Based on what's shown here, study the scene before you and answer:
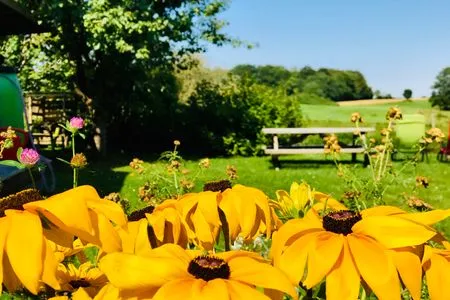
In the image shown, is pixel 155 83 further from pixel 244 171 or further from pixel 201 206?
pixel 201 206

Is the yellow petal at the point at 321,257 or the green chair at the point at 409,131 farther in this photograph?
the green chair at the point at 409,131

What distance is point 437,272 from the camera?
0.74 meters

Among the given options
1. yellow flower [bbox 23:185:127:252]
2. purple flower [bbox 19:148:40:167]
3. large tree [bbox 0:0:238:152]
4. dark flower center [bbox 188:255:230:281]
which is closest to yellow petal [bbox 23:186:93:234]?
yellow flower [bbox 23:185:127:252]

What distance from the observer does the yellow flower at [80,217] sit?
0.70 metres

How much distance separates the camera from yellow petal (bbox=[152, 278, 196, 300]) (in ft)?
1.90

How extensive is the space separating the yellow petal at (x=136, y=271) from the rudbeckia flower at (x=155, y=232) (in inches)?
7.1

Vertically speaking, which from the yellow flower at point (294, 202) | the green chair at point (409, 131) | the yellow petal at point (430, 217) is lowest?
the green chair at point (409, 131)

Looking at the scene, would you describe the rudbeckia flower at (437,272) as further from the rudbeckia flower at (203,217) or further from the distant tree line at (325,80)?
the distant tree line at (325,80)

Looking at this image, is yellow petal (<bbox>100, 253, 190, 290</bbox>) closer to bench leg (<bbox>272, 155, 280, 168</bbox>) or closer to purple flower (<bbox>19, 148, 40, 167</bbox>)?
purple flower (<bbox>19, 148, 40, 167</bbox>)

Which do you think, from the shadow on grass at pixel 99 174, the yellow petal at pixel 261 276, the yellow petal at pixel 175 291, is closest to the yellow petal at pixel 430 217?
the yellow petal at pixel 261 276

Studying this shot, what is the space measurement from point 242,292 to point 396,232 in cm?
22

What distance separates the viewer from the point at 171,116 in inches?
828

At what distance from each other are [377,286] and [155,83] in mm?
20679

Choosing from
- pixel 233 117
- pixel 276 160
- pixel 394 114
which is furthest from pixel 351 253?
pixel 233 117
